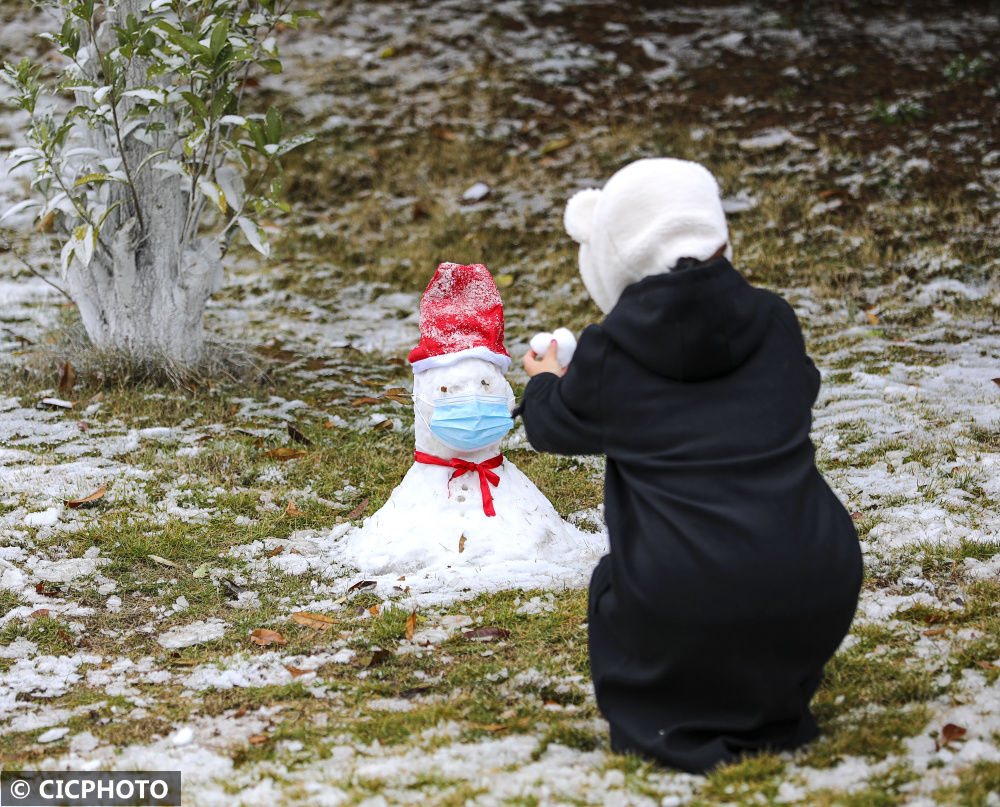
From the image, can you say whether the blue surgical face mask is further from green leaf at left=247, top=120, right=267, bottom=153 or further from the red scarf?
green leaf at left=247, top=120, right=267, bottom=153

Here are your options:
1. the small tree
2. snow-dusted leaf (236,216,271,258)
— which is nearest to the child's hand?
the small tree

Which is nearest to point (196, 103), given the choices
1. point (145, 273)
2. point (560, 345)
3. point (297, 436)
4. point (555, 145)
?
point (145, 273)

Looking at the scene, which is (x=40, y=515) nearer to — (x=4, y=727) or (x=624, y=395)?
(x=4, y=727)

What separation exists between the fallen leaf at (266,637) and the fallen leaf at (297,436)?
1960mm

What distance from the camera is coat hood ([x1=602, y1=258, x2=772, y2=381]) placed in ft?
7.81

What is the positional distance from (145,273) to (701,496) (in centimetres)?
452

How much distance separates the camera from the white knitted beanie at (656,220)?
8.16 feet

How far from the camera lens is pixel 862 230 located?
7.78 metres

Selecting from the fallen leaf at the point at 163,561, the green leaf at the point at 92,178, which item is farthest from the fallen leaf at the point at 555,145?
the fallen leaf at the point at 163,561

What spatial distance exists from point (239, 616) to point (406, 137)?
281 inches

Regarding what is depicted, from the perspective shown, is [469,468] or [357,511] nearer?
[469,468]

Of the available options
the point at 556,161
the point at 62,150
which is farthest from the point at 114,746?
the point at 556,161

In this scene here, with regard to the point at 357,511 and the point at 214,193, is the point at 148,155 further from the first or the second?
the point at 357,511

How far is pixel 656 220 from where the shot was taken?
98.3 inches
